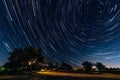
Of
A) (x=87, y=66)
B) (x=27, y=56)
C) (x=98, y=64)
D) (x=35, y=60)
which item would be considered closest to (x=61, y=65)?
(x=87, y=66)

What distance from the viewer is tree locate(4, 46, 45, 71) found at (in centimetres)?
5044

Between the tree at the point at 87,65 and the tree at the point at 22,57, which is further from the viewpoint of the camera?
the tree at the point at 87,65

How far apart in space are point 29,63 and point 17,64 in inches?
150

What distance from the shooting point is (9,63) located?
171 feet

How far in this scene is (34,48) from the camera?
2140 inches

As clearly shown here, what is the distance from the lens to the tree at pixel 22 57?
50438 millimetres

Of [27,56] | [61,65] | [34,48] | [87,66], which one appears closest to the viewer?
[27,56]

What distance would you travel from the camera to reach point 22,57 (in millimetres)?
50688

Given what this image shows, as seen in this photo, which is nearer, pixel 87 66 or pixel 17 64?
pixel 17 64

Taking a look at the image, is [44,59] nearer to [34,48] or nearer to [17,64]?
[34,48]

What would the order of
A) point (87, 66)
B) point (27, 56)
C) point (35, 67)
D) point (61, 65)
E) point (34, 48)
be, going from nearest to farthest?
point (27, 56) < point (34, 48) < point (35, 67) < point (87, 66) < point (61, 65)

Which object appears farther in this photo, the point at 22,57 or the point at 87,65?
the point at 87,65

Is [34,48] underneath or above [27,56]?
above

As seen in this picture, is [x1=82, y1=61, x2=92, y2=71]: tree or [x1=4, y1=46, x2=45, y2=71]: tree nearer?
[x1=4, y1=46, x2=45, y2=71]: tree
